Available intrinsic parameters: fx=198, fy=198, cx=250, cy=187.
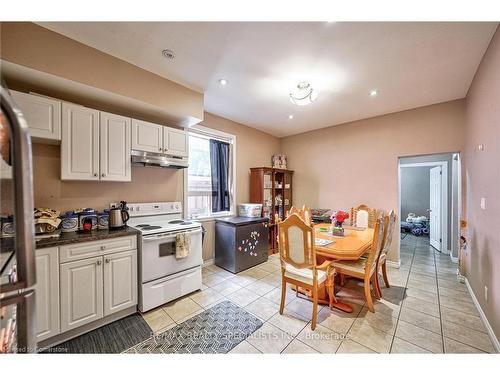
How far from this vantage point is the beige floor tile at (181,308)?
2123 millimetres

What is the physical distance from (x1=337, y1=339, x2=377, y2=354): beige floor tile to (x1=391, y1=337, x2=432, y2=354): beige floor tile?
20 centimetres

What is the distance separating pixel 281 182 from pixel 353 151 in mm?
1609

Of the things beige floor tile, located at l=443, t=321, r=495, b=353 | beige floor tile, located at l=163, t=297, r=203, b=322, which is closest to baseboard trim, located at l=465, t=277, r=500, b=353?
beige floor tile, located at l=443, t=321, r=495, b=353

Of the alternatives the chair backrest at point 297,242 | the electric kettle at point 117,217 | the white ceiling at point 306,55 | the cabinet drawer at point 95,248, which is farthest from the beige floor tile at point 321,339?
the white ceiling at point 306,55

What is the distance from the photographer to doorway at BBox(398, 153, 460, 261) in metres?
3.66

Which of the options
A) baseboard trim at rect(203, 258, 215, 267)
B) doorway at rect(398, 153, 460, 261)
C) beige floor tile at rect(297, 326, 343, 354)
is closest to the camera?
beige floor tile at rect(297, 326, 343, 354)

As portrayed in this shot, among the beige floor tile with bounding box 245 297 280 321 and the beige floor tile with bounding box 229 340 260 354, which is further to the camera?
the beige floor tile with bounding box 245 297 280 321

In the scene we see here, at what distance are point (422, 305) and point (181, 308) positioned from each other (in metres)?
2.77

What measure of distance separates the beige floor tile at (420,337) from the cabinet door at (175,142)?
10.3 feet

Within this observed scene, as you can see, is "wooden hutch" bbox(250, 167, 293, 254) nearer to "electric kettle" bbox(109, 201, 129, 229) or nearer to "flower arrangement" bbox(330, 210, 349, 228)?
"flower arrangement" bbox(330, 210, 349, 228)

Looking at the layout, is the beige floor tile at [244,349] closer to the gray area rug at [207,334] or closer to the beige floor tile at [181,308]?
the gray area rug at [207,334]

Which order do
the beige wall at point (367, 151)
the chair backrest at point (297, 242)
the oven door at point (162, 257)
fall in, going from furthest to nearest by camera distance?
the beige wall at point (367, 151)
the oven door at point (162, 257)
the chair backrest at point (297, 242)

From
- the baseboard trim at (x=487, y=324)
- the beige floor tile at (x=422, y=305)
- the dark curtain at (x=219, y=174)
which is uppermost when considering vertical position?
the dark curtain at (x=219, y=174)
